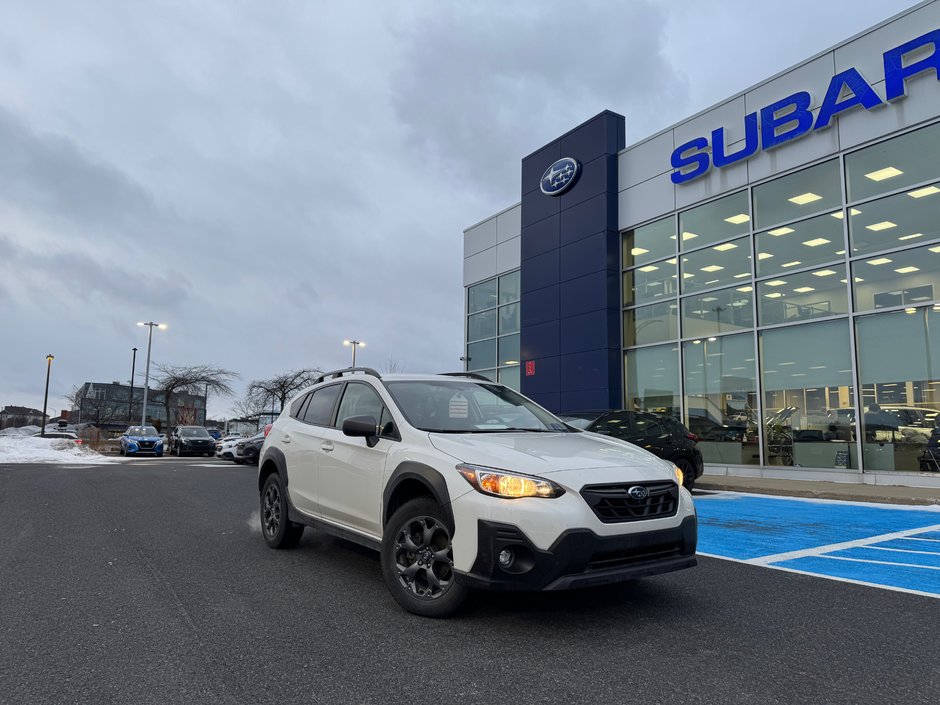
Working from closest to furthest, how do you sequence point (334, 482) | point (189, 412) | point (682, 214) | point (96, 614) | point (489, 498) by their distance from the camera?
point (489, 498), point (96, 614), point (334, 482), point (682, 214), point (189, 412)

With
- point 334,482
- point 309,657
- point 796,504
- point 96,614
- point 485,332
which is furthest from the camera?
point 485,332

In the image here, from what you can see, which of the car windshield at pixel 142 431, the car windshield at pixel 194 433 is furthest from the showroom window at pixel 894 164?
the car windshield at pixel 142 431

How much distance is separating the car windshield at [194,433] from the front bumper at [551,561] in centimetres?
2874

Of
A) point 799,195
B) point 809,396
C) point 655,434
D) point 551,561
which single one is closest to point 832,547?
point 551,561

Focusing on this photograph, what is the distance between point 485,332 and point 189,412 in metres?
43.2

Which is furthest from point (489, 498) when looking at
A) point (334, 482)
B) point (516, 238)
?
point (516, 238)

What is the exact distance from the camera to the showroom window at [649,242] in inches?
723

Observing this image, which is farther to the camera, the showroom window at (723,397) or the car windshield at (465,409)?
the showroom window at (723,397)

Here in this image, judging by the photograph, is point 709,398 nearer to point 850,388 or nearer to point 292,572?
point 850,388

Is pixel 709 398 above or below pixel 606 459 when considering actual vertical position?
above

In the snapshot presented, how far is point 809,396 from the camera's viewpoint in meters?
14.5

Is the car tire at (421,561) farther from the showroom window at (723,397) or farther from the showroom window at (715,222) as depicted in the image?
the showroom window at (715,222)

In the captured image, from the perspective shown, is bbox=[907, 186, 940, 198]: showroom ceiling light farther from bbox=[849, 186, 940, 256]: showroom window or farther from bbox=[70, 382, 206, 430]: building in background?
bbox=[70, 382, 206, 430]: building in background

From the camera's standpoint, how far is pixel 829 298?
14406mm
